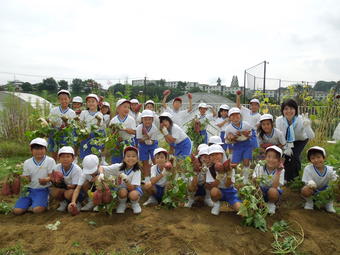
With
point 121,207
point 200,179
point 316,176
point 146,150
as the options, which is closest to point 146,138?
→ point 146,150

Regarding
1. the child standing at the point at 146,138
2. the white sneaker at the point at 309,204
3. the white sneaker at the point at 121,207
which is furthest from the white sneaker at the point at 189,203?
the white sneaker at the point at 309,204

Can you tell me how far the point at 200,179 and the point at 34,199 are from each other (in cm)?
232

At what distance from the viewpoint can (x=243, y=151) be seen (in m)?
4.93

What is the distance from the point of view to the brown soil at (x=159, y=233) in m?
2.98

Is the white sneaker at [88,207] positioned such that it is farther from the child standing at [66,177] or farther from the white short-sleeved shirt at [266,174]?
the white short-sleeved shirt at [266,174]

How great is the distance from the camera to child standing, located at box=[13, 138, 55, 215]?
3.92 metres

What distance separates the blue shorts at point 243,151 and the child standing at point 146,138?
1419 mm

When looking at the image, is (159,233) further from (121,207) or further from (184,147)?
(184,147)

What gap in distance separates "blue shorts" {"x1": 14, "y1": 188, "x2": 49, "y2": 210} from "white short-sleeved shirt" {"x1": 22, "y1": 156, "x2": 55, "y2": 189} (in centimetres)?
7

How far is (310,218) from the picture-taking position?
3756 mm

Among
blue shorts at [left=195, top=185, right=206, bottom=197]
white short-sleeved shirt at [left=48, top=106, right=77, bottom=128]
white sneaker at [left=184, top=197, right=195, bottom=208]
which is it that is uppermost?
white short-sleeved shirt at [left=48, top=106, right=77, bottom=128]

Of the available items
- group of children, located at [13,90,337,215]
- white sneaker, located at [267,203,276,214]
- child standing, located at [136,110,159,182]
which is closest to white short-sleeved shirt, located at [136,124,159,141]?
child standing, located at [136,110,159,182]

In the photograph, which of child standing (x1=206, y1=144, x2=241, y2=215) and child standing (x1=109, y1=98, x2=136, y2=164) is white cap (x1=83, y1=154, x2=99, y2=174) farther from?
child standing (x1=206, y1=144, x2=241, y2=215)

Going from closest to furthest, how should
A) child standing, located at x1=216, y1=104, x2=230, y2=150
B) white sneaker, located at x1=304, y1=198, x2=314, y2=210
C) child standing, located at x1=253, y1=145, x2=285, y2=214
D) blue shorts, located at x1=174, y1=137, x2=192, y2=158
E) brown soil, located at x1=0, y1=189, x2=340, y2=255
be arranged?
brown soil, located at x1=0, y1=189, x2=340, y2=255, child standing, located at x1=253, y1=145, x2=285, y2=214, white sneaker, located at x1=304, y1=198, x2=314, y2=210, blue shorts, located at x1=174, y1=137, x2=192, y2=158, child standing, located at x1=216, y1=104, x2=230, y2=150
